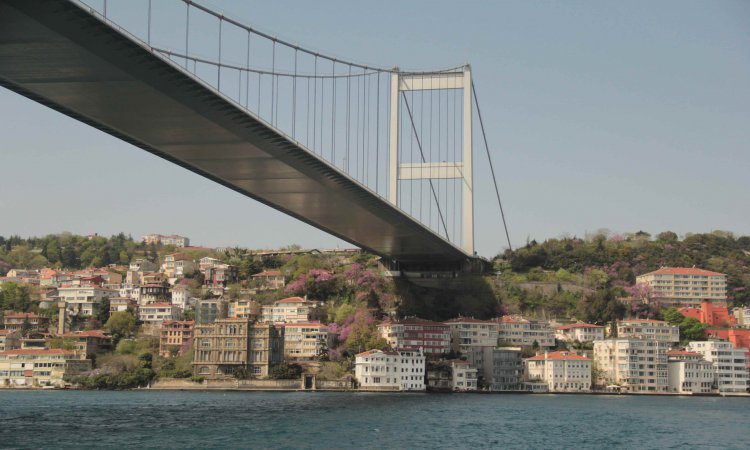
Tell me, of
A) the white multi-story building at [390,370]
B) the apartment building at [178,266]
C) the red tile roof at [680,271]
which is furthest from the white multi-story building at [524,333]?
the apartment building at [178,266]

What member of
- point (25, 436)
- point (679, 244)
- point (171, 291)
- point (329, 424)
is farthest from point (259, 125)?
point (679, 244)

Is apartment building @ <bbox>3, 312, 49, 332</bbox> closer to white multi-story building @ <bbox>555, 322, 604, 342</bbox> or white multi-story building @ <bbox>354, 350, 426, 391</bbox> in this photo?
white multi-story building @ <bbox>354, 350, 426, 391</bbox>

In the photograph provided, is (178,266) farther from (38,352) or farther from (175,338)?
(38,352)

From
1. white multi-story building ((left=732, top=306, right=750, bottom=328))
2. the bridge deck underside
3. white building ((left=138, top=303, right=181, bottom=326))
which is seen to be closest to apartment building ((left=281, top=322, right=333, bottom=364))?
white building ((left=138, top=303, right=181, bottom=326))

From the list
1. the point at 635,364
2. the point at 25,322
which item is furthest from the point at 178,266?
the point at 635,364

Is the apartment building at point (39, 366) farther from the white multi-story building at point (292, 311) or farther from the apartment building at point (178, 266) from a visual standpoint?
the apartment building at point (178, 266)
